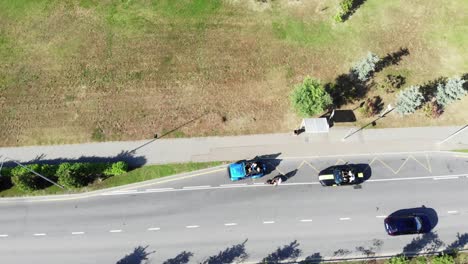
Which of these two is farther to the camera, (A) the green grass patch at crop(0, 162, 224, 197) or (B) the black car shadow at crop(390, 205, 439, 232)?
(B) the black car shadow at crop(390, 205, 439, 232)

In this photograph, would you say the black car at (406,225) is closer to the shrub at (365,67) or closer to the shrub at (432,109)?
the shrub at (432,109)

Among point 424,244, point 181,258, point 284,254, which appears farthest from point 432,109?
point 181,258

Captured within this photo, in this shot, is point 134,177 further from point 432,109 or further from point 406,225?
point 432,109

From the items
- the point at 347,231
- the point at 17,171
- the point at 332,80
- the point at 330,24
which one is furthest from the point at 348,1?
the point at 17,171

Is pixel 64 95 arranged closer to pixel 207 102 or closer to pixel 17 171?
pixel 17 171

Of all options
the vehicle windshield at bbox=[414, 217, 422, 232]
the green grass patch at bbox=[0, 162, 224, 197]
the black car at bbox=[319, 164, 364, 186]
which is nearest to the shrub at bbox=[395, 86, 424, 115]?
the black car at bbox=[319, 164, 364, 186]

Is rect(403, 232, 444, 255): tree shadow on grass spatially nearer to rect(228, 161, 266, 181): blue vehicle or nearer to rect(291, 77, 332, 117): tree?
rect(291, 77, 332, 117): tree
